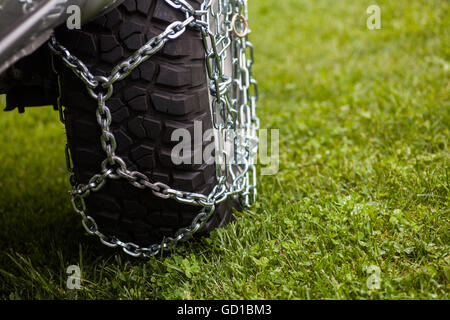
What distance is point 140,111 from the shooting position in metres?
1.51

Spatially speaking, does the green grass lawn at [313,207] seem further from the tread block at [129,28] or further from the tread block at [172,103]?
the tread block at [129,28]

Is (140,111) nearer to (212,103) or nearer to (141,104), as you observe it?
(141,104)

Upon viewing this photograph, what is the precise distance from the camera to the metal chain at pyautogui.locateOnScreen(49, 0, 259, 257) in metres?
1.46

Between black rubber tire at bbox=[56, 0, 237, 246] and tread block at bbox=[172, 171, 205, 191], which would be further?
tread block at bbox=[172, 171, 205, 191]

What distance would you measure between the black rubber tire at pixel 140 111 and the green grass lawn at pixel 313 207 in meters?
0.21

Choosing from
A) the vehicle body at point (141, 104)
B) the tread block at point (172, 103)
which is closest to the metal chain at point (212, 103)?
the vehicle body at point (141, 104)

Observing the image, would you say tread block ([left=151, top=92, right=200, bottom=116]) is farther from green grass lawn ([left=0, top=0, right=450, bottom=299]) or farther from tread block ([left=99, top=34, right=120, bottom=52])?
green grass lawn ([left=0, top=0, right=450, bottom=299])

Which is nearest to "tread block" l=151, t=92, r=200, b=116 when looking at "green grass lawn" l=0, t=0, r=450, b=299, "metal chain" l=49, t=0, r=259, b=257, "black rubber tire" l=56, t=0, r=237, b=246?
"black rubber tire" l=56, t=0, r=237, b=246

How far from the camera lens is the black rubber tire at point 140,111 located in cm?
145

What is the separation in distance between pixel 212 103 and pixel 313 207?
62cm

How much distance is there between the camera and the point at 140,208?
1.62 meters

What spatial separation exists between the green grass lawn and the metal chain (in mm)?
152

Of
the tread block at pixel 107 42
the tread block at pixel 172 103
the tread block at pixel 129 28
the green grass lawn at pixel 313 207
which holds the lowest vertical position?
the green grass lawn at pixel 313 207

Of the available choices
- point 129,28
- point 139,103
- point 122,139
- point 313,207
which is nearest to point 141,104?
point 139,103
